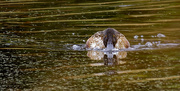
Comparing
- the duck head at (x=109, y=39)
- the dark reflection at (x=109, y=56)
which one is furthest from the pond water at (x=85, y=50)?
the duck head at (x=109, y=39)

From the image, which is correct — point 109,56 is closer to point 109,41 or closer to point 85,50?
point 109,41

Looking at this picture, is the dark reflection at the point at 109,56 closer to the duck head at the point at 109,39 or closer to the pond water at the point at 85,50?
the pond water at the point at 85,50

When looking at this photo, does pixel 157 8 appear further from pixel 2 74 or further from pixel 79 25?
pixel 2 74

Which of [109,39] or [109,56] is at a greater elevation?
[109,39]

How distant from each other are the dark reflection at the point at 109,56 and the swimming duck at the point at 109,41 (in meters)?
0.31

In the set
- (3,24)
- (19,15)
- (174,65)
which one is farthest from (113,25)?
(174,65)

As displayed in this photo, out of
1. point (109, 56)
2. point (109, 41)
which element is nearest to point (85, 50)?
point (109, 41)

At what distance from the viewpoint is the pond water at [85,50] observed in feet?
30.2

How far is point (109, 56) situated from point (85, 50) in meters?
1.23

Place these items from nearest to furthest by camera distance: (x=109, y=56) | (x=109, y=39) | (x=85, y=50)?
1. (x=109, y=56)
2. (x=109, y=39)
3. (x=85, y=50)

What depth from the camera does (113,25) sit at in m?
16.8

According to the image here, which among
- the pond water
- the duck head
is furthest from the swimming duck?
the pond water

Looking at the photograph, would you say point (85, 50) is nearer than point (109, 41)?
No

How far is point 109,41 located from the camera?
12484 millimetres
